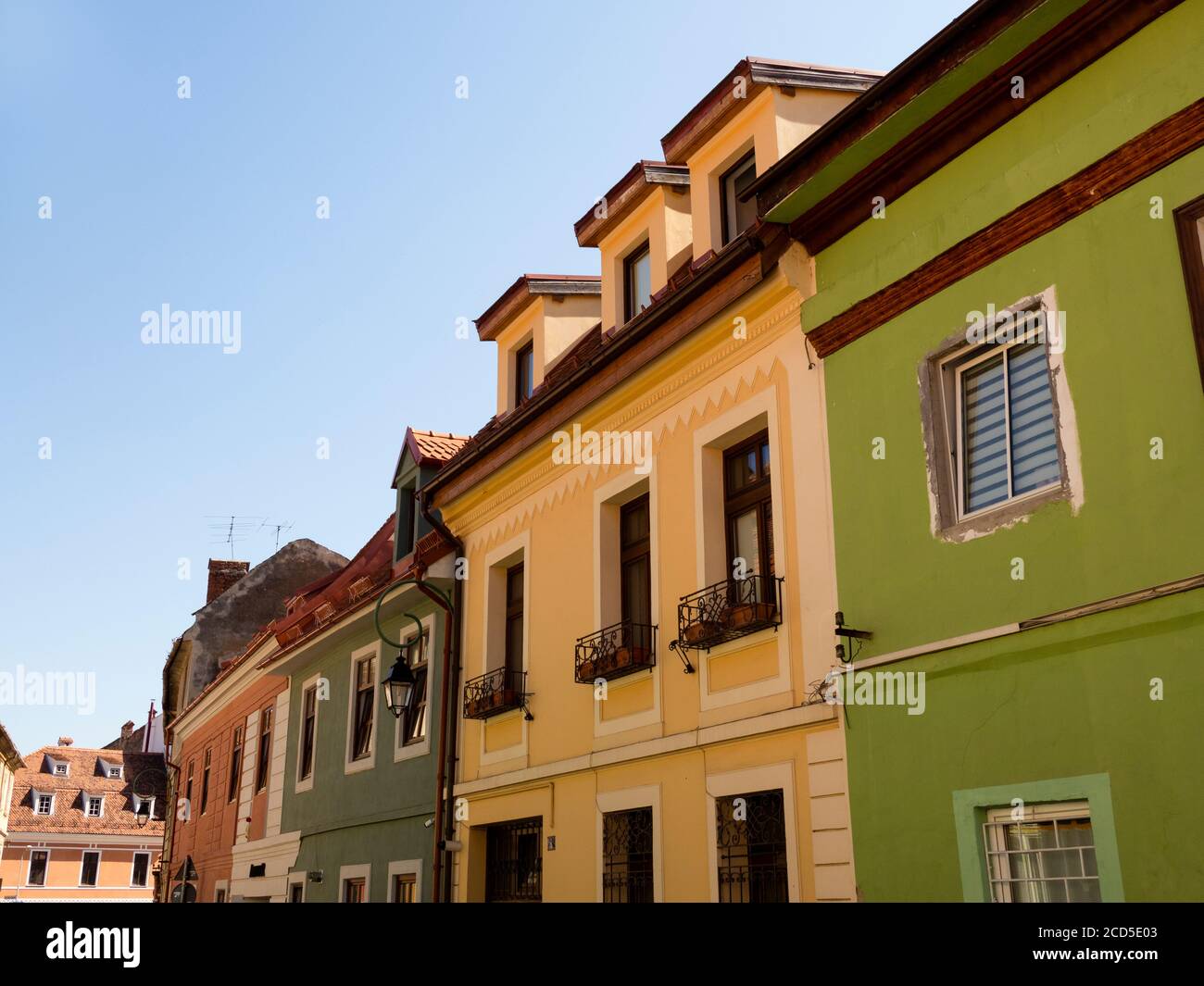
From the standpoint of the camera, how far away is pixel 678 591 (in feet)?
36.4

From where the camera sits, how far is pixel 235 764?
2512cm

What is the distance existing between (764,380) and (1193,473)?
4.37 meters

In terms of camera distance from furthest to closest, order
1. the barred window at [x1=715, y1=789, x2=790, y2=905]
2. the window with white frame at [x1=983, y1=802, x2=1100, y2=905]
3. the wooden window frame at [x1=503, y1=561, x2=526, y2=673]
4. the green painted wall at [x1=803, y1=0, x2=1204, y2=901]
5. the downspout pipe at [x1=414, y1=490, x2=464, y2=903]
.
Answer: the downspout pipe at [x1=414, y1=490, x2=464, y2=903] → the wooden window frame at [x1=503, y1=561, x2=526, y2=673] → the barred window at [x1=715, y1=789, x2=790, y2=905] → the window with white frame at [x1=983, y1=802, x2=1100, y2=905] → the green painted wall at [x1=803, y1=0, x2=1204, y2=901]

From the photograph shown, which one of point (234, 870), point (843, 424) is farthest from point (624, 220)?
point (234, 870)

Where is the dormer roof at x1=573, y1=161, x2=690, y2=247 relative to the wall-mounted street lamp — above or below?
above

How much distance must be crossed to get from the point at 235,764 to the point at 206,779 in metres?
3.21

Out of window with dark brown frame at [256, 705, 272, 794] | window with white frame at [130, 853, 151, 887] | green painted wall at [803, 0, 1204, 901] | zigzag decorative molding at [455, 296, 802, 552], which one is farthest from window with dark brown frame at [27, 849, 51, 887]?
green painted wall at [803, 0, 1204, 901]

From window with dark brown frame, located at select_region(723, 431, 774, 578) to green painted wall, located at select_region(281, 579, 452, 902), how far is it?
19.9ft

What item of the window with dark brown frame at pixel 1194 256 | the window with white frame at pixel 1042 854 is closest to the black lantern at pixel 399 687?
the window with white frame at pixel 1042 854

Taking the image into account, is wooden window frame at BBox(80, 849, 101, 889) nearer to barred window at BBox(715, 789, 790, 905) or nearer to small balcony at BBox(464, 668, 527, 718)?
small balcony at BBox(464, 668, 527, 718)

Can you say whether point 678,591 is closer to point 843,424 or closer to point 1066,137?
point 843,424

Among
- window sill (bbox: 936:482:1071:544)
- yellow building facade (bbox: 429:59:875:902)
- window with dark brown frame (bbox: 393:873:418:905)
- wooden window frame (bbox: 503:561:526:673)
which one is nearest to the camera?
window sill (bbox: 936:482:1071:544)

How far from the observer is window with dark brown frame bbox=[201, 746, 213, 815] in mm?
27281

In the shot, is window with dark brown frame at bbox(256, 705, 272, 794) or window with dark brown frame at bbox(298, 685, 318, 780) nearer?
window with dark brown frame at bbox(298, 685, 318, 780)
